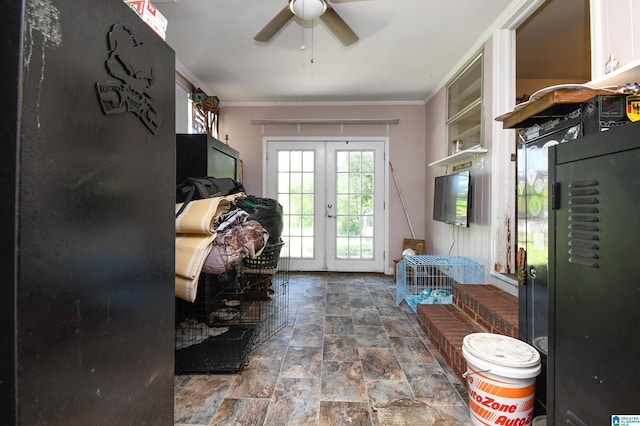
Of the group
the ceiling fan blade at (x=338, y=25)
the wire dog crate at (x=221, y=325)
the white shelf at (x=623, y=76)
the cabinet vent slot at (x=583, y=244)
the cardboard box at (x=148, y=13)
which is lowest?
the wire dog crate at (x=221, y=325)

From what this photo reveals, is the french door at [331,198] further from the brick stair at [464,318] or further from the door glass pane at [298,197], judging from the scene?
the brick stair at [464,318]

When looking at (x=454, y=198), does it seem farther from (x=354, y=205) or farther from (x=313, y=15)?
(x=313, y=15)

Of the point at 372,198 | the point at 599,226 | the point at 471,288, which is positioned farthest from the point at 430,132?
the point at 599,226

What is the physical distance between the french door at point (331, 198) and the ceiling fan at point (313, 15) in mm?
2218

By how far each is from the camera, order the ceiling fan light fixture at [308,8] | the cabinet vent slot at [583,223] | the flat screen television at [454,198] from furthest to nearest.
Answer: the flat screen television at [454,198], the ceiling fan light fixture at [308,8], the cabinet vent slot at [583,223]

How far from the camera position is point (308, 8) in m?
2.06

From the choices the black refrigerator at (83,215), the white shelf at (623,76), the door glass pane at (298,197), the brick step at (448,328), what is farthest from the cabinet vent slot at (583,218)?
the door glass pane at (298,197)

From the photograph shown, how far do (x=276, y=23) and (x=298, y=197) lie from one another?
8.61 ft

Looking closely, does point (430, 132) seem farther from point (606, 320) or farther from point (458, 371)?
point (606, 320)

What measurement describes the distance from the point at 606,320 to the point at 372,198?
3.87 metres

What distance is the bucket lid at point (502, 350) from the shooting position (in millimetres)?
1279

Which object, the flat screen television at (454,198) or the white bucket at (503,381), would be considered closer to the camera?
the white bucket at (503,381)

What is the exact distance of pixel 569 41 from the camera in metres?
2.87

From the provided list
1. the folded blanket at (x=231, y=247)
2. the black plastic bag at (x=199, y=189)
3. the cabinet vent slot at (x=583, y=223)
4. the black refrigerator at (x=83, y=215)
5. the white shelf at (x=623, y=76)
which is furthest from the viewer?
the black plastic bag at (x=199, y=189)
